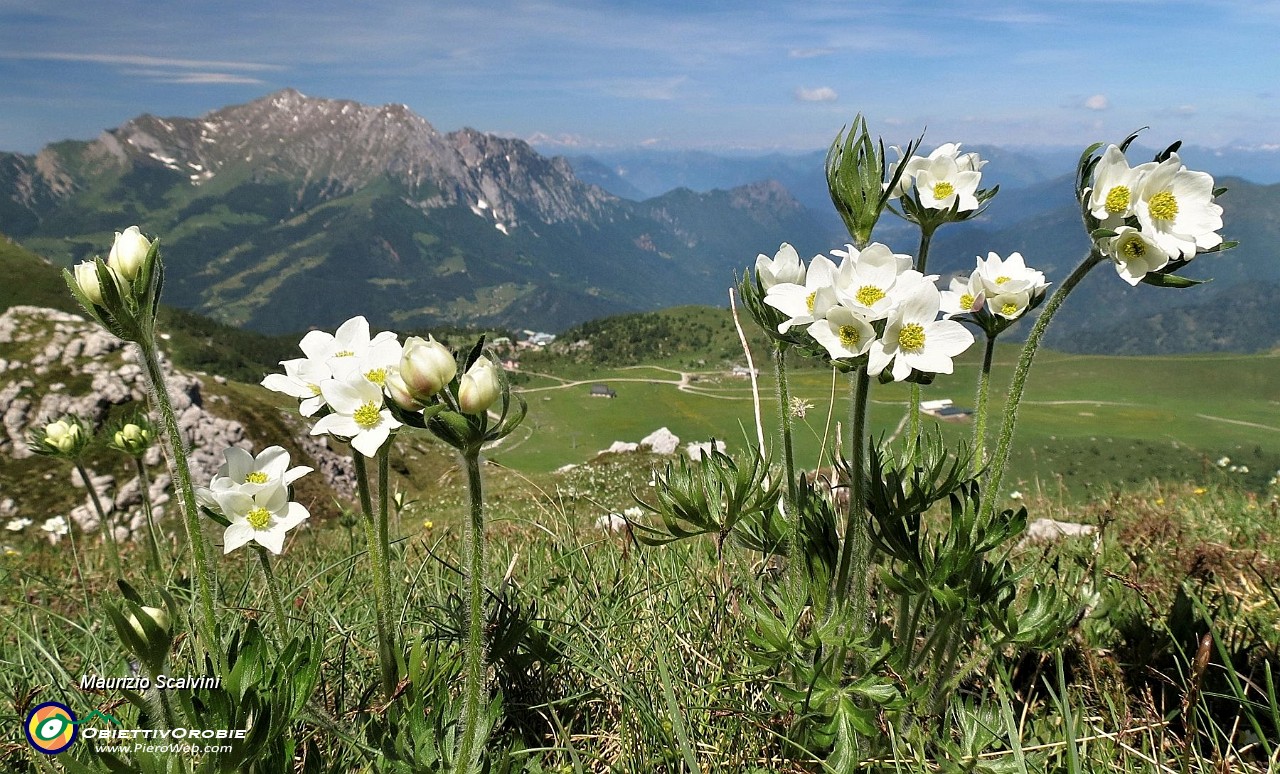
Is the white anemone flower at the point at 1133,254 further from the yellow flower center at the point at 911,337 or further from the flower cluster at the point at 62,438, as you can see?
the flower cluster at the point at 62,438

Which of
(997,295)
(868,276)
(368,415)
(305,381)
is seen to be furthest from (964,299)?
(305,381)

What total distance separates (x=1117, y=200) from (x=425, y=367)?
7.79 feet

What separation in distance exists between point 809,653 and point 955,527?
0.89 meters

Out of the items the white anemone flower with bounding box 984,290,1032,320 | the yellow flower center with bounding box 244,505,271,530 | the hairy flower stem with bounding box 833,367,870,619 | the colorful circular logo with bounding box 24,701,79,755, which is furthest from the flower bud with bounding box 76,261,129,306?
the white anemone flower with bounding box 984,290,1032,320

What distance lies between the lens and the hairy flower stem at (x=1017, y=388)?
253 centimetres

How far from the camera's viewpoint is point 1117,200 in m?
2.51

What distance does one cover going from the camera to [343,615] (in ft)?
13.0

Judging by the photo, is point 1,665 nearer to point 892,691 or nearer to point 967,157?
point 892,691

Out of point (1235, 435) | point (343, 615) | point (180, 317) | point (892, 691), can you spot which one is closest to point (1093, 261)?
point (892, 691)

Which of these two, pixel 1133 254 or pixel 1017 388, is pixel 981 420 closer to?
pixel 1017 388

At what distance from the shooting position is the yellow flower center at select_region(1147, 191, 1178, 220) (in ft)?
8.28

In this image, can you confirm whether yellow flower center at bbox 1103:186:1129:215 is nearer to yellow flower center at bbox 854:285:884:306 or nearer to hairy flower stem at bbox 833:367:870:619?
yellow flower center at bbox 854:285:884:306

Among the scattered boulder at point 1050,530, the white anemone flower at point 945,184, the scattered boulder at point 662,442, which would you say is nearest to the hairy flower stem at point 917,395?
the white anemone flower at point 945,184

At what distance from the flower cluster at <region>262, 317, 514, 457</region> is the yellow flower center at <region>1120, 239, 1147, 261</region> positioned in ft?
7.27
